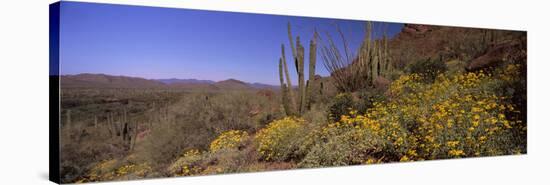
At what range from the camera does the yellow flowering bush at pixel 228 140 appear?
888cm

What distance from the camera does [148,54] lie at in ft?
27.4

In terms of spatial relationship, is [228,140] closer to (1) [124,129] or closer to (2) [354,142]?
(1) [124,129]

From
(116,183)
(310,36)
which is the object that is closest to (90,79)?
(116,183)

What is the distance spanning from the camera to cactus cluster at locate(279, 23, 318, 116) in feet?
30.9

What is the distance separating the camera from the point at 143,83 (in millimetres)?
8430

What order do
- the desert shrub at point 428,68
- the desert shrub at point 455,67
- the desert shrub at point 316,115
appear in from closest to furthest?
the desert shrub at point 316,115, the desert shrub at point 428,68, the desert shrub at point 455,67

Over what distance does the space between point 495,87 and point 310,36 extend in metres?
3.49

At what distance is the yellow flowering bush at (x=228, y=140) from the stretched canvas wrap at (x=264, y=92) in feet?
0.05

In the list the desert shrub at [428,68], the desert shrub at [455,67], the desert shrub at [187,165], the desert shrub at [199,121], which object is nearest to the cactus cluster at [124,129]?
the desert shrub at [199,121]

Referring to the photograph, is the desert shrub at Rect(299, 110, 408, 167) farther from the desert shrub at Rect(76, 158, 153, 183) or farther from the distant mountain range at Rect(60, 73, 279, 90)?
the desert shrub at Rect(76, 158, 153, 183)

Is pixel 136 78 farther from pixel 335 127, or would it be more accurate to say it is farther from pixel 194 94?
pixel 335 127

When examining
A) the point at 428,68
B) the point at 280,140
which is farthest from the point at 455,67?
the point at 280,140

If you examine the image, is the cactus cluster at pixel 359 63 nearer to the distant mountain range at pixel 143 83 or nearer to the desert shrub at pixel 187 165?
the distant mountain range at pixel 143 83

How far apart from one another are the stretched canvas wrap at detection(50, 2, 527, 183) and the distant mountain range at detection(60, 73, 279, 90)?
15 millimetres
